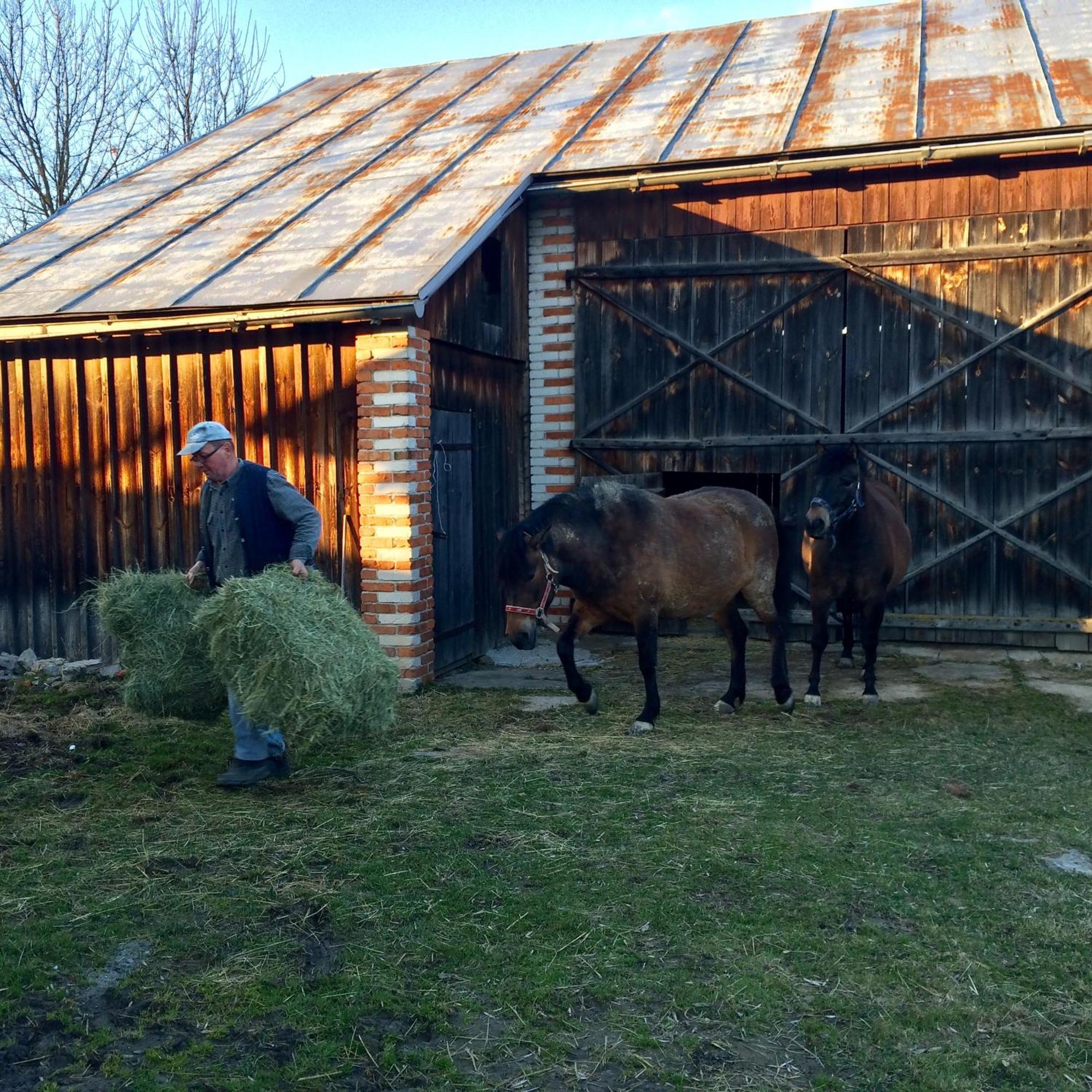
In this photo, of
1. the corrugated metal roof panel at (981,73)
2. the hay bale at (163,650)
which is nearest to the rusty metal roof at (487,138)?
the corrugated metal roof panel at (981,73)

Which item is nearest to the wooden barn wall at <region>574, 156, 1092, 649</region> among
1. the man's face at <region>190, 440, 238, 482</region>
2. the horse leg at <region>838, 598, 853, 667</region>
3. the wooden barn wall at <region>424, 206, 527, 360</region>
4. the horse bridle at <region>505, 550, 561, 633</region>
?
the wooden barn wall at <region>424, 206, 527, 360</region>

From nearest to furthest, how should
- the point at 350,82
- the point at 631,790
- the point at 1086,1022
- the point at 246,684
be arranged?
the point at 1086,1022
the point at 246,684
the point at 631,790
the point at 350,82

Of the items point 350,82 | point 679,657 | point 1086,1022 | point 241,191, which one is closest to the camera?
point 1086,1022

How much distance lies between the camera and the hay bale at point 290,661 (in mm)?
4910

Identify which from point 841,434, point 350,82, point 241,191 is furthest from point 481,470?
point 350,82

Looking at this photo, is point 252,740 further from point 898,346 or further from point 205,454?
point 898,346

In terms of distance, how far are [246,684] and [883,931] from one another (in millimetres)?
3006

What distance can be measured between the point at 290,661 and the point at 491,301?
5373 millimetres

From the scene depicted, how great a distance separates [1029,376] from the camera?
8898 millimetres

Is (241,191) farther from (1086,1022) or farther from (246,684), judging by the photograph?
(1086,1022)

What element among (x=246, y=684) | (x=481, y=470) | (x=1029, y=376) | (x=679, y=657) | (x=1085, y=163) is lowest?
(x=679, y=657)

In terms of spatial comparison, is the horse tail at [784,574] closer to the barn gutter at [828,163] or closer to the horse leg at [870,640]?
the horse leg at [870,640]

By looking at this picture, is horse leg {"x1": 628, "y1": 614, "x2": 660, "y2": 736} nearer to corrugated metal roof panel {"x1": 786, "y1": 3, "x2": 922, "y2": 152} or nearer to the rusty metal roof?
the rusty metal roof

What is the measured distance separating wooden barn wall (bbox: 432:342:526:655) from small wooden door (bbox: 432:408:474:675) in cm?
9
